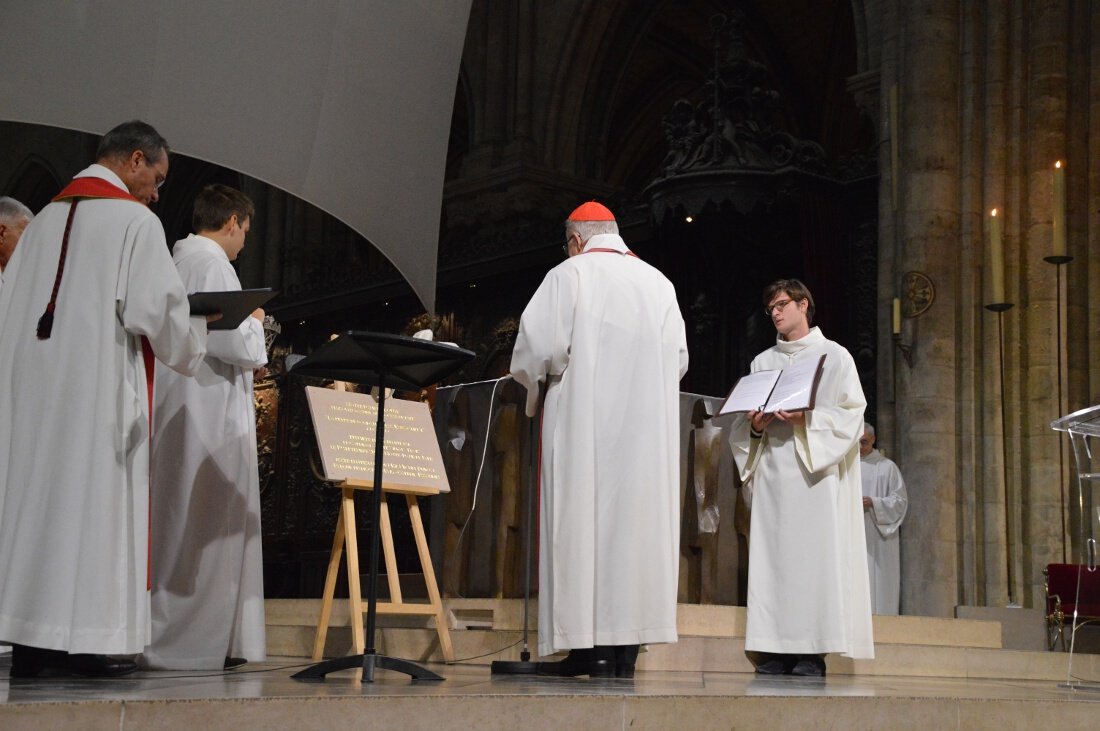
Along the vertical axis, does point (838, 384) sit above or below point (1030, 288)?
below

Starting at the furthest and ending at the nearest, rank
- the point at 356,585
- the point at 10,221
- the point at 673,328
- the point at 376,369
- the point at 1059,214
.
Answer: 1. the point at 1059,214
2. the point at 10,221
3. the point at 673,328
4. the point at 356,585
5. the point at 376,369

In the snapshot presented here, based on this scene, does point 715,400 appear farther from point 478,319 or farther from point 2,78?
point 478,319

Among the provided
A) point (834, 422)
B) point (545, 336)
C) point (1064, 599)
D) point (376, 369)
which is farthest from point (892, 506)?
point (376, 369)

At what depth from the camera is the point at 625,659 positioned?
5.38 metres

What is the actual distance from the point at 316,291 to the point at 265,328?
12417 mm

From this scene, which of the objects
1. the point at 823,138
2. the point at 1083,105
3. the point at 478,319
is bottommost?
the point at 478,319

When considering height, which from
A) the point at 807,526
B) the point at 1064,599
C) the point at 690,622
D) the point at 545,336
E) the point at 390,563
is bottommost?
the point at 690,622

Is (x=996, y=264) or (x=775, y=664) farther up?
(x=996, y=264)

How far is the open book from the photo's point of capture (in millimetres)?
6105

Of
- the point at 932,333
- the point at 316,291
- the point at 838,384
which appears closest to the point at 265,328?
the point at 838,384

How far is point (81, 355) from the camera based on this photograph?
436 centimetres

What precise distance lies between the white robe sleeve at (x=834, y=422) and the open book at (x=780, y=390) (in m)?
0.19

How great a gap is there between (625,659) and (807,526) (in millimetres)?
1348

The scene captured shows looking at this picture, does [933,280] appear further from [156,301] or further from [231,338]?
[156,301]
